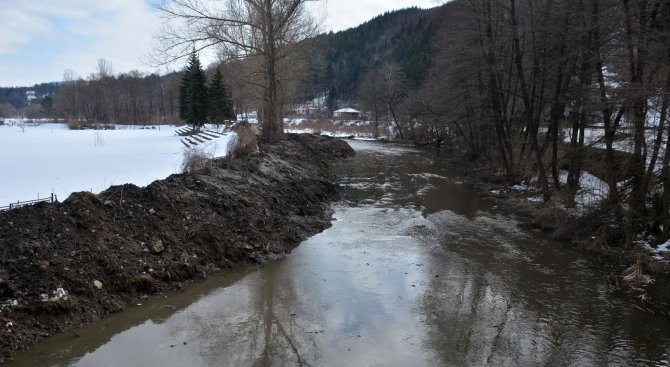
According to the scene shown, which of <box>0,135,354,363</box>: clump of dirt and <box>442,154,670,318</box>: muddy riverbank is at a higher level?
<box>0,135,354,363</box>: clump of dirt

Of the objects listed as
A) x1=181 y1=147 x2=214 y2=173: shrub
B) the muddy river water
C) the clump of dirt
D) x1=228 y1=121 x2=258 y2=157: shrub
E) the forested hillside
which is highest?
the forested hillside

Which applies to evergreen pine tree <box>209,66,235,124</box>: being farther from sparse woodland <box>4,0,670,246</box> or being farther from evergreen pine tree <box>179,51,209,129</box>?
sparse woodland <box>4,0,670,246</box>

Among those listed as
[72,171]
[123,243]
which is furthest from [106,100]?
[123,243]

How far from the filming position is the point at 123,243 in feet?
25.5

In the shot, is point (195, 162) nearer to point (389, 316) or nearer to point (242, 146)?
point (242, 146)

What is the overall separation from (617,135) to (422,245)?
5.92 m

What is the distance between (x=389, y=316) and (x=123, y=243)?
4921mm

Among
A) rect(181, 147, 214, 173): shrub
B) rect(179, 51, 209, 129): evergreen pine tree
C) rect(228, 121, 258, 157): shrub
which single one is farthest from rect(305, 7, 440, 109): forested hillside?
rect(181, 147, 214, 173): shrub

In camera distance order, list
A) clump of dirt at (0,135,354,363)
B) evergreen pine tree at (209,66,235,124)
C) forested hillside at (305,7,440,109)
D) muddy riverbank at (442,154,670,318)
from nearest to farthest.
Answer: clump of dirt at (0,135,354,363), muddy riverbank at (442,154,670,318), evergreen pine tree at (209,66,235,124), forested hillside at (305,7,440,109)

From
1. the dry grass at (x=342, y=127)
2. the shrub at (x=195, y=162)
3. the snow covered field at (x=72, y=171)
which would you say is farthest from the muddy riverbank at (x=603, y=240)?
the dry grass at (x=342, y=127)

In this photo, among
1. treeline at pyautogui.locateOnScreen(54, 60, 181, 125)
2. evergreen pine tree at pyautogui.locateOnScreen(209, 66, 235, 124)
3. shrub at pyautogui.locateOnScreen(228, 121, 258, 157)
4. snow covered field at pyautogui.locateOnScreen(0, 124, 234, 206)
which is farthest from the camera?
treeline at pyautogui.locateOnScreen(54, 60, 181, 125)

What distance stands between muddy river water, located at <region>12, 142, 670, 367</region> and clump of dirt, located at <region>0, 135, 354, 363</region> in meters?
0.39

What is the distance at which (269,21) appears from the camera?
69.6 feet

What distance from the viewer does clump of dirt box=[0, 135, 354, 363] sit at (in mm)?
6114
